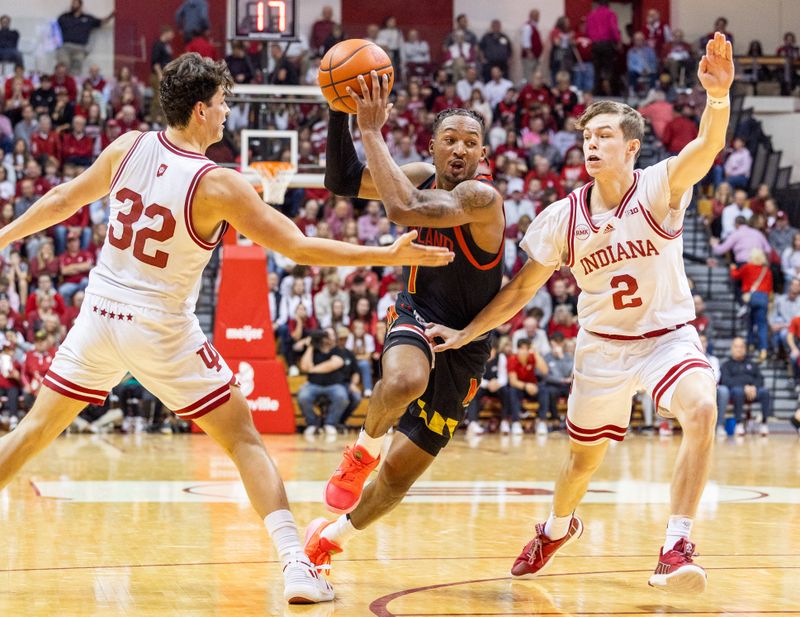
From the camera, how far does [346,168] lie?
6.04 meters

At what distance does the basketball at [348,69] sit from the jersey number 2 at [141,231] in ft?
3.58

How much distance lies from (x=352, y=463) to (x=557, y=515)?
3.82 feet

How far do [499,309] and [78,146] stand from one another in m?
14.7

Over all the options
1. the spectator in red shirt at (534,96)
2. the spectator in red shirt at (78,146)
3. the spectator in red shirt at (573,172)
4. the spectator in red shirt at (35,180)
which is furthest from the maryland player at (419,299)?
the spectator in red shirt at (534,96)

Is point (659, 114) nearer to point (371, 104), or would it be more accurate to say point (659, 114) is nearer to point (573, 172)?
point (573, 172)

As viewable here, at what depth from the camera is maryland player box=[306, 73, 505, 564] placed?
543cm

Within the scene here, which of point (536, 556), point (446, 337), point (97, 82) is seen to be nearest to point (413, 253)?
point (446, 337)

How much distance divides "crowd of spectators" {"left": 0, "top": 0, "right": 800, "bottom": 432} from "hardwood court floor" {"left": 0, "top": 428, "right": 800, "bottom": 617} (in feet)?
16.3

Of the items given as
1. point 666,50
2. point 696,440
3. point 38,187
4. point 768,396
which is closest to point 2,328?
point 38,187

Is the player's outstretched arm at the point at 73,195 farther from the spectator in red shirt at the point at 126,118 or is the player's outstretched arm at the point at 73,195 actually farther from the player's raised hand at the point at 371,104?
the spectator in red shirt at the point at 126,118

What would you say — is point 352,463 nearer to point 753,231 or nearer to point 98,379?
point 98,379

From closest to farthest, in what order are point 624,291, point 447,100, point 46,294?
point 624,291
point 46,294
point 447,100

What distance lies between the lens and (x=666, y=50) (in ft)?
78.2

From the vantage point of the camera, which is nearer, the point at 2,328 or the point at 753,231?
the point at 2,328
